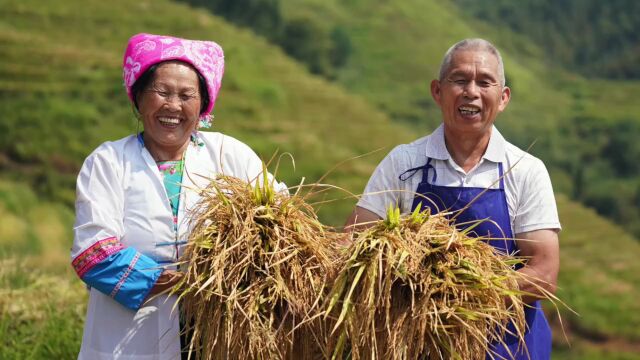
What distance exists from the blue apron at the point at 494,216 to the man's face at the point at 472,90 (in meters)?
0.18

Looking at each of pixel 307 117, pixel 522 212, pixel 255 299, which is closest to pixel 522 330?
pixel 522 212

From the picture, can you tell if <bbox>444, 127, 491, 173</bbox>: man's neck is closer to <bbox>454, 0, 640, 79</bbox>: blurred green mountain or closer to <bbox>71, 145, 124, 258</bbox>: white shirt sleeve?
<bbox>71, 145, 124, 258</bbox>: white shirt sleeve

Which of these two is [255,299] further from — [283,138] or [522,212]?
[283,138]

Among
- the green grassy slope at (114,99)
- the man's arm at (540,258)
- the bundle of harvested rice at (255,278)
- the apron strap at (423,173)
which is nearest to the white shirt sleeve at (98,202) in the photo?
the bundle of harvested rice at (255,278)

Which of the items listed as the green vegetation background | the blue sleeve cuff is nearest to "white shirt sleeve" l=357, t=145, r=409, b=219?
the blue sleeve cuff

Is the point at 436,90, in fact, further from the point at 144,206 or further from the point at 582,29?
the point at 582,29

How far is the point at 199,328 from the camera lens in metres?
2.34

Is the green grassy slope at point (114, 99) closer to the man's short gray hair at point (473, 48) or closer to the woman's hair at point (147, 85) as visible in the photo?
the woman's hair at point (147, 85)

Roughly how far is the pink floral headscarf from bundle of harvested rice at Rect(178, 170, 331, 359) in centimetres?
43

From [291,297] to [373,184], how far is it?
0.64 metres

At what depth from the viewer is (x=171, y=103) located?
2525 millimetres

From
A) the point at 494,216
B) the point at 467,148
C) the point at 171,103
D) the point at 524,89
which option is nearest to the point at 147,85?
the point at 171,103

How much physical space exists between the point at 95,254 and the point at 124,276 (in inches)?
4.2

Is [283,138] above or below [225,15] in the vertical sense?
below
